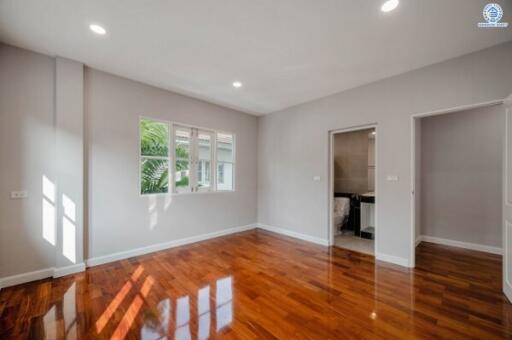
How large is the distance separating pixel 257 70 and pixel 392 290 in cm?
345

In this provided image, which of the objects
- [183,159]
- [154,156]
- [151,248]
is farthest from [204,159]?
[151,248]

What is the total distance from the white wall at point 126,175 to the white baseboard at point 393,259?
322 cm

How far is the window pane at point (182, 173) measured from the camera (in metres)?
4.16

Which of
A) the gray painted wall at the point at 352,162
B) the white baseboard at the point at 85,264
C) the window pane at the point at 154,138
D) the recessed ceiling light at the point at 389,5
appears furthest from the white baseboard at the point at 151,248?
the recessed ceiling light at the point at 389,5

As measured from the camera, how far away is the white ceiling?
79.9 inches

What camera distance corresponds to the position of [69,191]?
2.94m

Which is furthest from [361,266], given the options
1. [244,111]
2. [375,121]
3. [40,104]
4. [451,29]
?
[40,104]

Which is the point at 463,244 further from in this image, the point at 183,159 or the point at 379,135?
the point at 183,159

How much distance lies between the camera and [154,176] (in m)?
3.90

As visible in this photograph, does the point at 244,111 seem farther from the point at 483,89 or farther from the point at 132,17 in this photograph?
the point at 483,89

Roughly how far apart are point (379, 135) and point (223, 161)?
319 cm

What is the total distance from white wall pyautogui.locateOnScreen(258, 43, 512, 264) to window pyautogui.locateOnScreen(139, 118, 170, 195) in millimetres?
2435

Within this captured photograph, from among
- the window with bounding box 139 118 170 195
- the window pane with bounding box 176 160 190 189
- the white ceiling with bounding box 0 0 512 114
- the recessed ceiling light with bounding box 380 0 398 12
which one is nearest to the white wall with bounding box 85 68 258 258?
the window with bounding box 139 118 170 195

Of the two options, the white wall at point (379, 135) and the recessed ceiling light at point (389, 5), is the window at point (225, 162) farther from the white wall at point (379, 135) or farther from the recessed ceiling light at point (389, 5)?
the recessed ceiling light at point (389, 5)
